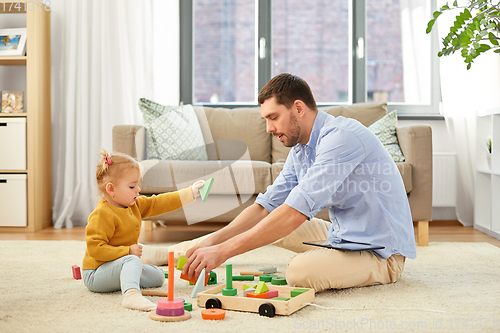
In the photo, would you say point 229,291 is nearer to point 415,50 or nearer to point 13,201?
point 13,201

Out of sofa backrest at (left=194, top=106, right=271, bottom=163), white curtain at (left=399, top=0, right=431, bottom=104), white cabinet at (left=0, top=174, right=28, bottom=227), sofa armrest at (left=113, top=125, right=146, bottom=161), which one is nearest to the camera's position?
sofa armrest at (left=113, top=125, right=146, bottom=161)

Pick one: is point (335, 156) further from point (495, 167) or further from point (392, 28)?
point (392, 28)

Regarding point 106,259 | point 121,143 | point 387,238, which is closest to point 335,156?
point 387,238

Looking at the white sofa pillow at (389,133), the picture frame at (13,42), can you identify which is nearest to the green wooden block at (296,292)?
A: the white sofa pillow at (389,133)

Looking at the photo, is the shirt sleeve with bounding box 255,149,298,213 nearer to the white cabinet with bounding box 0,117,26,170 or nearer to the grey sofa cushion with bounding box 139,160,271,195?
the grey sofa cushion with bounding box 139,160,271,195

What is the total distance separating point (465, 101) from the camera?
3.26 m

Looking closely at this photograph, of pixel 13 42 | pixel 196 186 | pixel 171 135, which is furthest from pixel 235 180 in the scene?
pixel 13 42

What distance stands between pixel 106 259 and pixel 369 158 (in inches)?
35.5

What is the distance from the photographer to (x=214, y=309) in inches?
48.9

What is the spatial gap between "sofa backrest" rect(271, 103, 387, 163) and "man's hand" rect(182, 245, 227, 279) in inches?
68.6

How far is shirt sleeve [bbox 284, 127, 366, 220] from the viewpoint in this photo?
1362mm

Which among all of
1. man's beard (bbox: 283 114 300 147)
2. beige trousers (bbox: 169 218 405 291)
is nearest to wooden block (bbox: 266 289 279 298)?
beige trousers (bbox: 169 218 405 291)

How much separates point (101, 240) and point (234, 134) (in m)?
1.74

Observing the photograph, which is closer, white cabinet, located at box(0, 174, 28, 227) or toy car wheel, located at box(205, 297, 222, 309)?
toy car wheel, located at box(205, 297, 222, 309)
